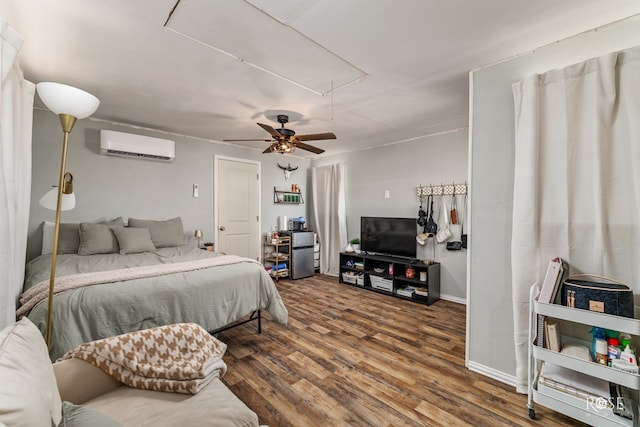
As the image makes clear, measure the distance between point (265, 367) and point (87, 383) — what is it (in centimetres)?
129

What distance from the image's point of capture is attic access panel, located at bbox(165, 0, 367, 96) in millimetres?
1628

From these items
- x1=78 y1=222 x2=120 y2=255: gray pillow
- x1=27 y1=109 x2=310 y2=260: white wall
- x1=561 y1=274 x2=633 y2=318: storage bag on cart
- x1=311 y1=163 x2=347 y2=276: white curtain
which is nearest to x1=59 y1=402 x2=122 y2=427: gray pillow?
x1=561 y1=274 x2=633 y2=318: storage bag on cart

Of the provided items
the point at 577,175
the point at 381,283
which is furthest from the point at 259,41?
the point at 381,283

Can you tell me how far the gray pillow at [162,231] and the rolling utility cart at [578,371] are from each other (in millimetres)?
3840

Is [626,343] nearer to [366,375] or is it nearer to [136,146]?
[366,375]

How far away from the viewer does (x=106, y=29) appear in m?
1.80

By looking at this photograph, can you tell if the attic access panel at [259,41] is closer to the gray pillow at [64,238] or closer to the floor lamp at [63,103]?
the floor lamp at [63,103]

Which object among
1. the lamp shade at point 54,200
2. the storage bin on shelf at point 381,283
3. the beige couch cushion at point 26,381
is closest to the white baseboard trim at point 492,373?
the storage bin on shelf at point 381,283

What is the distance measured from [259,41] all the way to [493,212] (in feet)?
7.06

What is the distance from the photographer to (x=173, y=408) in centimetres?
112

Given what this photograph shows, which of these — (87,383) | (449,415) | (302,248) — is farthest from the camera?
(302,248)

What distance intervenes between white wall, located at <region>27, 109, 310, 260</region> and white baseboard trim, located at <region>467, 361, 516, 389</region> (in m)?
3.94

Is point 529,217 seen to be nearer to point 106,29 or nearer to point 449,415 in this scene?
point 449,415

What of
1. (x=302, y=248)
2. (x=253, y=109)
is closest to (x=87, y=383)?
(x=253, y=109)
